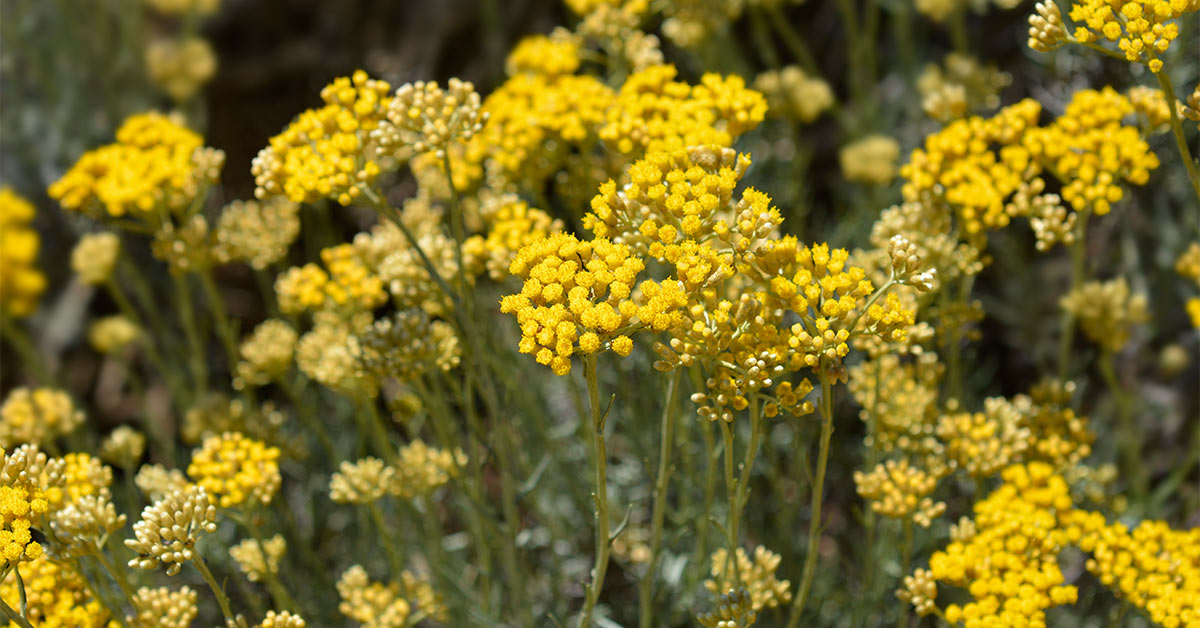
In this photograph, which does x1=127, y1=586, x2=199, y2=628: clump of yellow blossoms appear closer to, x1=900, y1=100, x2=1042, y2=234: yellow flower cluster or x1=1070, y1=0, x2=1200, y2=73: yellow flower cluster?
x1=900, y1=100, x2=1042, y2=234: yellow flower cluster

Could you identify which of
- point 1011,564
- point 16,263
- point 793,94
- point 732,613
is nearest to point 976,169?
point 1011,564

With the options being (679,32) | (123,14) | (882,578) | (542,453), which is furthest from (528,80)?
(123,14)

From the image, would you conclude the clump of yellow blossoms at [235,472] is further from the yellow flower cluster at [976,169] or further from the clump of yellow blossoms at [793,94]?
the clump of yellow blossoms at [793,94]

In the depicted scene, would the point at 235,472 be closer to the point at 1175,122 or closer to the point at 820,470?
the point at 820,470

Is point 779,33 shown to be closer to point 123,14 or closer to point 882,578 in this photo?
point 882,578

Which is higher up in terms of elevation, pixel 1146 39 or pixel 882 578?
pixel 1146 39

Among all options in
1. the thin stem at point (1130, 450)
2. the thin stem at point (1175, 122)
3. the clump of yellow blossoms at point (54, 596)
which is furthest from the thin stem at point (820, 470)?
the clump of yellow blossoms at point (54, 596)
